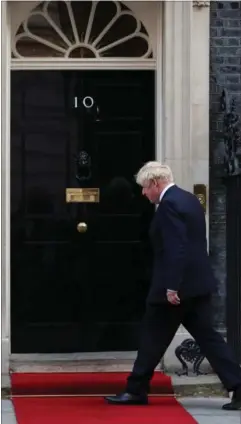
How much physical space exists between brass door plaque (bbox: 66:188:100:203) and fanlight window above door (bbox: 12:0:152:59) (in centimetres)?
107

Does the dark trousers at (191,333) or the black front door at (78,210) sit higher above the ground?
the black front door at (78,210)

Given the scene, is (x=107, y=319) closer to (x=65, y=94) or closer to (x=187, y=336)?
(x=187, y=336)

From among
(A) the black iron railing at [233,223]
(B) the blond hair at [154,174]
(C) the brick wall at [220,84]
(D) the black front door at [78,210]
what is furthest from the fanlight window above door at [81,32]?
(B) the blond hair at [154,174]

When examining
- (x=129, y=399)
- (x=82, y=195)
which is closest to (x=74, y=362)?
(x=129, y=399)

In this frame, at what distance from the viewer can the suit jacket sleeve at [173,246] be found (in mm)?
6062

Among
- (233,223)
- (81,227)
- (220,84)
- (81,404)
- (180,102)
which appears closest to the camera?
(81,404)

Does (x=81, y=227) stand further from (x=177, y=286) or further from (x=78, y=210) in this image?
(x=177, y=286)

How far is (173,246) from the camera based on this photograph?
608 cm

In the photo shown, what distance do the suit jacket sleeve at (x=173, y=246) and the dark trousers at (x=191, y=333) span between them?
263mm

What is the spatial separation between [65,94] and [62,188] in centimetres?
76

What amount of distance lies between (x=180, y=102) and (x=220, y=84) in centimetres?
39

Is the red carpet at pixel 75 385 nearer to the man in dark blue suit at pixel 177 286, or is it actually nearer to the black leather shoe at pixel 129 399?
the black leather shoe at pixel 129 399

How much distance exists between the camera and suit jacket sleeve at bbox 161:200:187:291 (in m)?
6.06

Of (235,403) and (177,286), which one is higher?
(177,286)
